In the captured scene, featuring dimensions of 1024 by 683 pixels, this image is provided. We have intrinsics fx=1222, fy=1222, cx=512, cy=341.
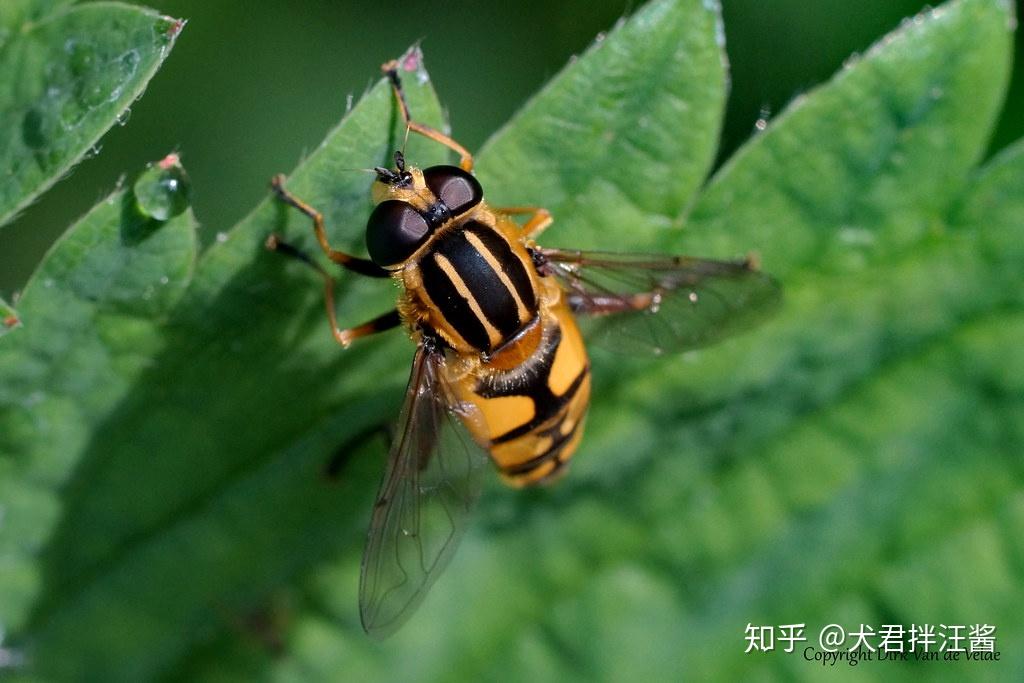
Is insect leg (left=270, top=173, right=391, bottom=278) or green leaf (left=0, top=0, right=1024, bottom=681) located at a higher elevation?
insect leg (left=270, top=173, right=391, bottom=278)

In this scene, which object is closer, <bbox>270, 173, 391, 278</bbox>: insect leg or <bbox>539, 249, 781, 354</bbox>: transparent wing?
<bbox>270, 173, 391, 278</bbox>: insect leg

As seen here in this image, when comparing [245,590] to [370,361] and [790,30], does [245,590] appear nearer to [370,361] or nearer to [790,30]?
[370,361]

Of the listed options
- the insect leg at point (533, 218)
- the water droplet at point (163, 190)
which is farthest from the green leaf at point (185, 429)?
the insect leg at point (533, 218)

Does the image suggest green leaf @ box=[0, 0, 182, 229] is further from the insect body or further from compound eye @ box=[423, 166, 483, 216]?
compound eye @ box=[423, 166, 483, 216]

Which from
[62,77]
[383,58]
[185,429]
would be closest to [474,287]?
[185,429]

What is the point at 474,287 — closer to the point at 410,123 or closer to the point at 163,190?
the point at 410,123

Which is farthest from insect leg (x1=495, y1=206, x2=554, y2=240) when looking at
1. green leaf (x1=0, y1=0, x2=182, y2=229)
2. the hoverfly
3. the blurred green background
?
the blurred green background

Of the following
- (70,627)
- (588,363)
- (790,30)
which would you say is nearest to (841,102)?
(588,363)

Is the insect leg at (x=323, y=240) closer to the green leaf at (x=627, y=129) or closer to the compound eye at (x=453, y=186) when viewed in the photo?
the compound eye at (x=453, y=186)
